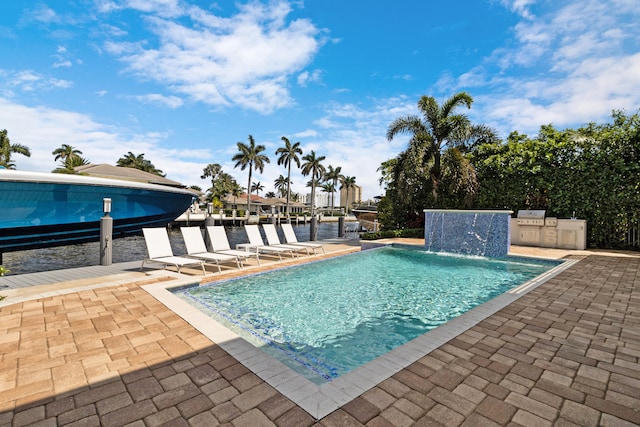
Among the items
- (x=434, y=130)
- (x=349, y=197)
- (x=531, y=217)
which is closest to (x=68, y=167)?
(x=434, y=130)

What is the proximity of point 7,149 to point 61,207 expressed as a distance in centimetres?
3273

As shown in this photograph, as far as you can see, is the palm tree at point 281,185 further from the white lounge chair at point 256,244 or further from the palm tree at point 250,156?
the white lounge chair at point 256,244

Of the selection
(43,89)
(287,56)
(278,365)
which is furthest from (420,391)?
(43,89)

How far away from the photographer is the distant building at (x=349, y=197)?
78.2 metres

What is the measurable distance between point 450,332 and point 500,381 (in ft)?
3.16

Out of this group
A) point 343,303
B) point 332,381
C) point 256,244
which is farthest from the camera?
point 256,244

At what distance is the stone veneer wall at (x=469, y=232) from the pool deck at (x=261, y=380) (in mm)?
6616

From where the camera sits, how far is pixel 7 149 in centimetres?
2931

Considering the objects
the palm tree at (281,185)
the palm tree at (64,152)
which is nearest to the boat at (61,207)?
the palm tree at (64,152)

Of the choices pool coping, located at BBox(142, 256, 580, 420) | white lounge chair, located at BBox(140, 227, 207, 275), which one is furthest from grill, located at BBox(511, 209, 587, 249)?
white lounge chair, located at BBox(140, 227, 207, 275)

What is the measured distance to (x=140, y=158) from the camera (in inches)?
2188

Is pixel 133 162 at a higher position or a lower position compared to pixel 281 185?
higher

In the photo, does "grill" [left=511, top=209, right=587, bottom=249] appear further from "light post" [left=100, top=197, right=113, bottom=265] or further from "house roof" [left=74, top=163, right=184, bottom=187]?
"house roof" [left=74, top=163, right=184, bottom=187]

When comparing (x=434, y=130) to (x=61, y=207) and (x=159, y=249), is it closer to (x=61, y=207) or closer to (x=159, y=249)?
(x=159, y=249)
